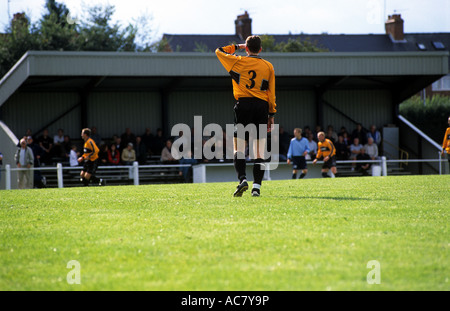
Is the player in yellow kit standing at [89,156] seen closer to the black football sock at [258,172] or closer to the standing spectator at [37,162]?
the standing spectator at [37,162]

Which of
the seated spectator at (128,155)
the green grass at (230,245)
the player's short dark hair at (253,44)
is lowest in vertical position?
the green grass at (230,245)

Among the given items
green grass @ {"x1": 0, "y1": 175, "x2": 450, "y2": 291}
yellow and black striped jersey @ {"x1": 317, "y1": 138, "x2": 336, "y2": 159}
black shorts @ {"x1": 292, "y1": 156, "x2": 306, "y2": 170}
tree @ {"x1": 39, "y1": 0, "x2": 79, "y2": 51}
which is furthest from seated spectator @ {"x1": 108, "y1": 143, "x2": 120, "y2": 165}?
tree @ {"x1": 39, "y1": 0, "x2": 79, "y2": 51}

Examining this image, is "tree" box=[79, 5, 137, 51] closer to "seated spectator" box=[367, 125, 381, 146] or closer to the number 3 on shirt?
"seated spectator" box=[367, 125, 381, 146]

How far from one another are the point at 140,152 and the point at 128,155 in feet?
3.82

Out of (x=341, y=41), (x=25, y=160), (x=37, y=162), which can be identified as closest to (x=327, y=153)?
(x=25, y=160)

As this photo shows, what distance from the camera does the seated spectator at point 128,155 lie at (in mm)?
25786

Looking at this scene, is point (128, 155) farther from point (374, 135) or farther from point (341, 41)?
point (341, 41)

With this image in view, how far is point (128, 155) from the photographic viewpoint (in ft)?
85.0

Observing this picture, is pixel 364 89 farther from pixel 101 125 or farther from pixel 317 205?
pixel 317 205

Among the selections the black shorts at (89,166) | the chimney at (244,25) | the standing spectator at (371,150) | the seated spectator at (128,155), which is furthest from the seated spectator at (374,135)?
the chimney at (244,25)

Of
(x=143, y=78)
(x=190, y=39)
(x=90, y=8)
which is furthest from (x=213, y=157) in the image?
(x=190, y=39)

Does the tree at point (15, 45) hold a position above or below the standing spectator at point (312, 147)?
above

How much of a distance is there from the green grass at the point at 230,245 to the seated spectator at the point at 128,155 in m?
17.3
